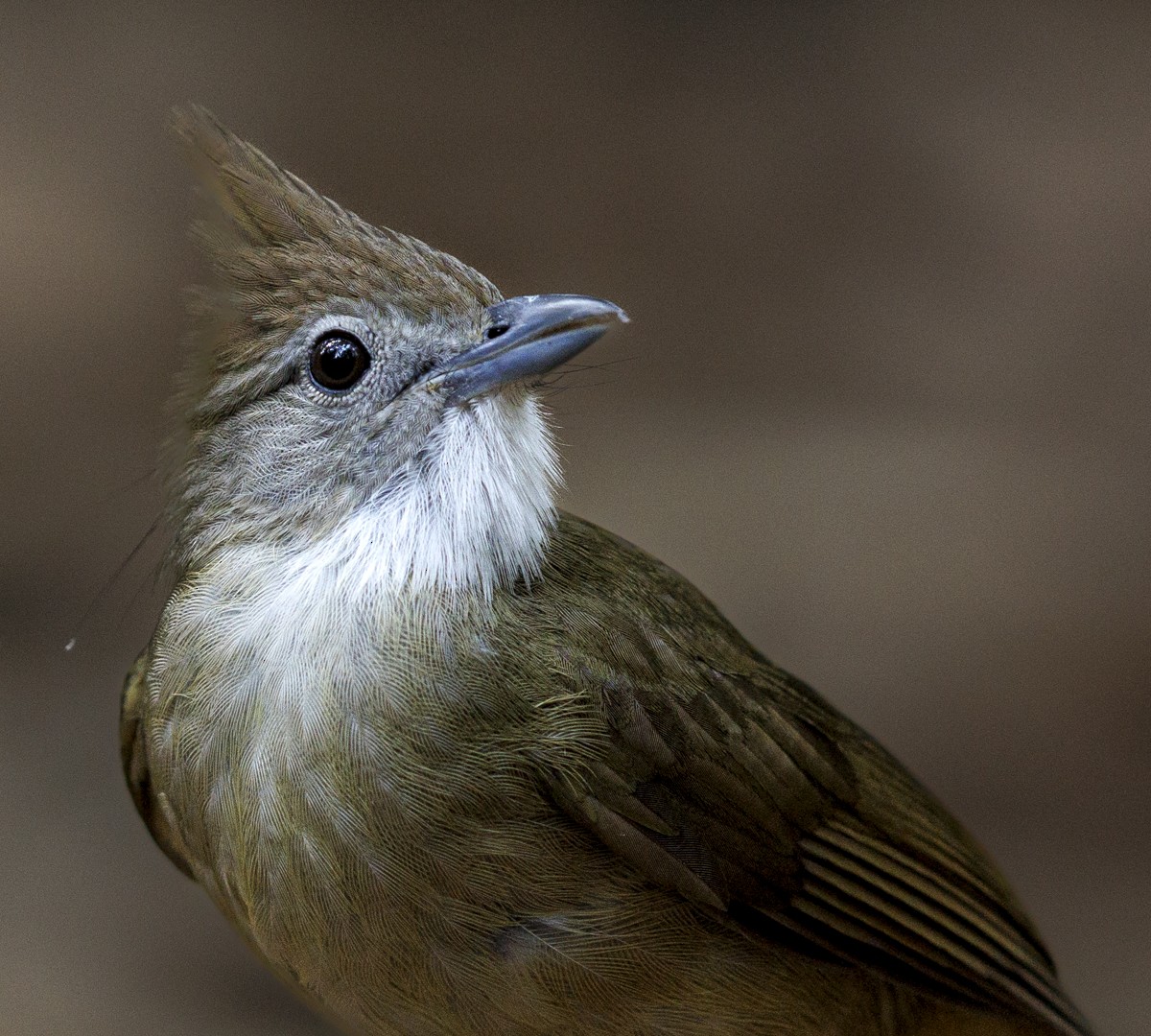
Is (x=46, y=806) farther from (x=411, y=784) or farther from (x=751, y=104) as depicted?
(x=751, y=104)

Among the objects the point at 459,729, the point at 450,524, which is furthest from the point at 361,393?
the point at 459,729

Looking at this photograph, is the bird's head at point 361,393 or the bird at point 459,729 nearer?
the bird at point 459,729

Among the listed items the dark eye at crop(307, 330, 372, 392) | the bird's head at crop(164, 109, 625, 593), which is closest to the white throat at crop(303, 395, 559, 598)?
the bird's head at crop(164, 109, 625, 593)

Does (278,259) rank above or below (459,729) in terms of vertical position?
above

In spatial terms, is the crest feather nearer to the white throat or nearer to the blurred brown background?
the white throat

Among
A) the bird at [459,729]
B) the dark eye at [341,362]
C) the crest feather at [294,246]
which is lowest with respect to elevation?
the bird at [459,729]

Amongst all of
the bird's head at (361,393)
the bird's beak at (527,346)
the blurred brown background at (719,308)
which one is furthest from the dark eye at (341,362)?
the blurred brown background at (719,308)

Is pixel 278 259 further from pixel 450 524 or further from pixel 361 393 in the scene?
pixel 450 524

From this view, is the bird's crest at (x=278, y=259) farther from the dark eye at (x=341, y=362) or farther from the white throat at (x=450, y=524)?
the white throat at (x=450, y=524)
